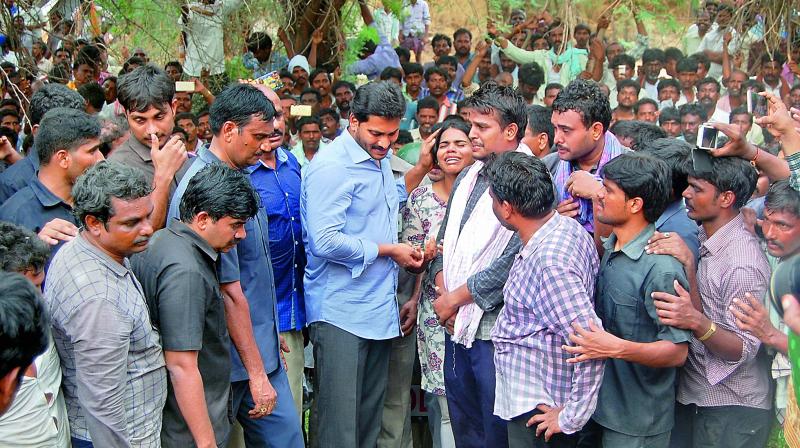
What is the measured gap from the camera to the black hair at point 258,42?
368 inches

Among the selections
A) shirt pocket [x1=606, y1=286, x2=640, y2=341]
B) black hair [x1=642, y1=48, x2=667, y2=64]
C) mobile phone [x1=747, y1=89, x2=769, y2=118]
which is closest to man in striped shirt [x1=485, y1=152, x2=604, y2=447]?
shirt pocket [x1=606, y1=286, x2=640, y2=341]

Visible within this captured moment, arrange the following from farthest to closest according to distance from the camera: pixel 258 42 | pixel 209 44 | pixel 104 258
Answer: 1. pixel 258 42
2. pixel 209 44
3. pixel 104 258

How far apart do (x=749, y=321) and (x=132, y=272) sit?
2472 mm

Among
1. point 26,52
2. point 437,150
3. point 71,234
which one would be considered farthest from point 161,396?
point 26,52

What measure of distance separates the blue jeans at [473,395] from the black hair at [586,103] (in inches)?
47.9

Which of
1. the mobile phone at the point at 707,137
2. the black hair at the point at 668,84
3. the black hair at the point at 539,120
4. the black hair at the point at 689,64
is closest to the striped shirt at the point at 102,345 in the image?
the mobile phone at the point at 707,137

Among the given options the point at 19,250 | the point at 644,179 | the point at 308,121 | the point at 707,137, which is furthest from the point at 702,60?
the point at 19,250

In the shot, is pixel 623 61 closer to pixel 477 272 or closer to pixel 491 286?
pixel 477 272

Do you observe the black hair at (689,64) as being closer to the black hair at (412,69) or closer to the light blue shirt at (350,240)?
the black hair at (412,69)

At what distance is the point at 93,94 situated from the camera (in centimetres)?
759

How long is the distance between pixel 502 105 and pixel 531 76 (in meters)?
5.83

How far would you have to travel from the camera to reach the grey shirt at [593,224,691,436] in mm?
3488

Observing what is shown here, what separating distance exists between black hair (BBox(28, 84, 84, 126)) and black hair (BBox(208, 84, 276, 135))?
1366 millimetres

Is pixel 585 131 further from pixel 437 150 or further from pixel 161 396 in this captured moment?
pixel 161 396
